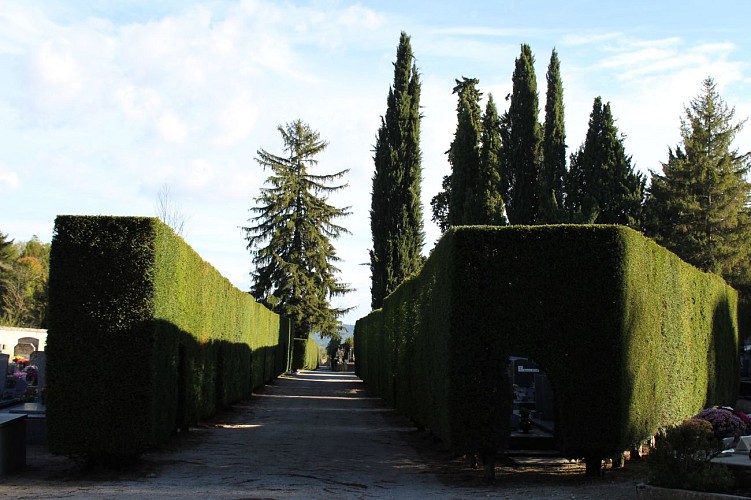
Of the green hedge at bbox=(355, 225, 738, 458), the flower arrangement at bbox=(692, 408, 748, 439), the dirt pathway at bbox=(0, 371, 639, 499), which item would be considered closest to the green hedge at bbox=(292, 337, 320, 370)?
the dirt pathway at bbox=(0, 371, 639, 499)

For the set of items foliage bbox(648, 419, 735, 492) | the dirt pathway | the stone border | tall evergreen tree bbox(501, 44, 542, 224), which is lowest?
the dirt pathway

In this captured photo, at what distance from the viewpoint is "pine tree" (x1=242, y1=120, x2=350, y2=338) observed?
169 feet

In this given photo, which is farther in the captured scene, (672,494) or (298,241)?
(298,241)

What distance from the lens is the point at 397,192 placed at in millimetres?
41219

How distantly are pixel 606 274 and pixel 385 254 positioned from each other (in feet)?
101

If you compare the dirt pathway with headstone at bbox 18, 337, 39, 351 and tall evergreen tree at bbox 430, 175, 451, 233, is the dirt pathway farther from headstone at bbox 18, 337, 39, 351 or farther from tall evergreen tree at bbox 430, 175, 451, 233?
tall evergreen tree at bbox 430, 175, 451, 233

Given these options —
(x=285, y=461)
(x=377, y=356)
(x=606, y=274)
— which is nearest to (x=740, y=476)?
(x=606, y=274)

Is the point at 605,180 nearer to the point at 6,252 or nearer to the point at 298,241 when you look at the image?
the point at 298,241

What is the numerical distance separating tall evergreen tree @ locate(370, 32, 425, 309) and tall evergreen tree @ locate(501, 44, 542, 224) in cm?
534

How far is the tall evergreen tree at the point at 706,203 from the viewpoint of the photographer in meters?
37.6

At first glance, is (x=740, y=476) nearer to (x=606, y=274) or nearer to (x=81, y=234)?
(x=606, y=274)

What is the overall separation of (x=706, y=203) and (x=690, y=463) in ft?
116

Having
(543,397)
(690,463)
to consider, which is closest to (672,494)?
(690,463)

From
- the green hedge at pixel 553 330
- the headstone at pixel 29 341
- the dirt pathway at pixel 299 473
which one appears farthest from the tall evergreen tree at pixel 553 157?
the green hedge at pixel 553 330
